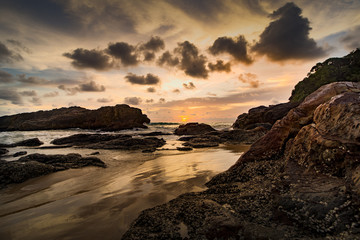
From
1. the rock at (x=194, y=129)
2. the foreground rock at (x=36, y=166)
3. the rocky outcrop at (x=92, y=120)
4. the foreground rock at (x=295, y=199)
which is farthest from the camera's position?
the rocky outcrop at (x=92, y=120)

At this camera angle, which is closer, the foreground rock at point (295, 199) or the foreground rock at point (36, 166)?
the foreground rock at point (295, 199)

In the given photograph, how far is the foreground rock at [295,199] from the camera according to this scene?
1.77 metres

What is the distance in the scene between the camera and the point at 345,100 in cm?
272

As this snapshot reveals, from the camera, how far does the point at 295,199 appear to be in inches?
83.7

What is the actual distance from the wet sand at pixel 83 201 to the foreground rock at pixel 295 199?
49 cm

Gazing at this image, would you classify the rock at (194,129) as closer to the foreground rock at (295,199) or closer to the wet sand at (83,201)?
the wet sand at (83,201)

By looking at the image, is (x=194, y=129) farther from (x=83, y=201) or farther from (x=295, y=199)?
(x=295, y=199)

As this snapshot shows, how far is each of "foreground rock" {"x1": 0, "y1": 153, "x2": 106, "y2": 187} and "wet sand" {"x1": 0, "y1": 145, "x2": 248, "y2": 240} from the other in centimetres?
27

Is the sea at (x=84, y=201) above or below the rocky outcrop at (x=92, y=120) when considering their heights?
below

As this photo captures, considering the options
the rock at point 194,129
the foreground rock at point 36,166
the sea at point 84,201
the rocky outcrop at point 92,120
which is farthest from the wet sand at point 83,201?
the rocky outcrop at point 92,120

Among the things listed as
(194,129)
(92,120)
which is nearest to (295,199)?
(194,129)

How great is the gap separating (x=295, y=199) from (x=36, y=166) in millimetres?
6387

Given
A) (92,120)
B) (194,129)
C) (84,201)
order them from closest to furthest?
(84,201) → (194,129) → (92,120)

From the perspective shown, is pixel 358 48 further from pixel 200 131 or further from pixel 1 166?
pixel 1 166
